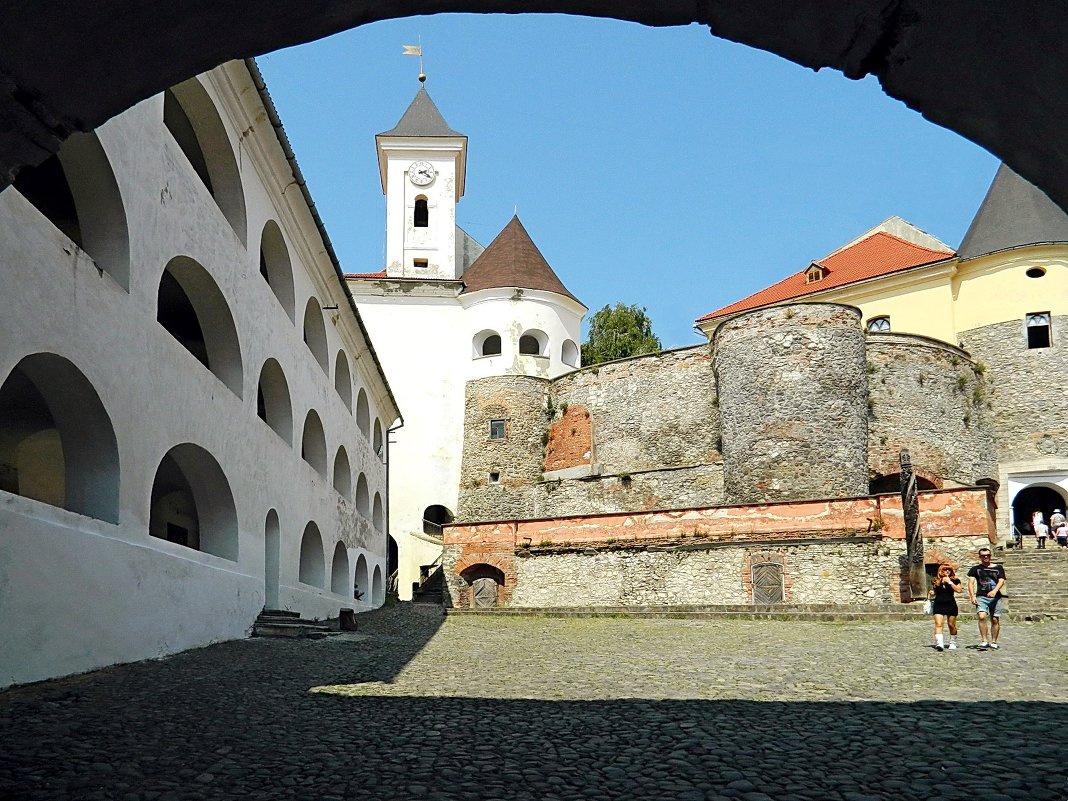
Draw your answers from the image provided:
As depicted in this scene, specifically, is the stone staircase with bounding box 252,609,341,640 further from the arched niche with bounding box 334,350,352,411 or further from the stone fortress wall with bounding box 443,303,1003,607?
the arched niche with bounding box 334,350,352,411

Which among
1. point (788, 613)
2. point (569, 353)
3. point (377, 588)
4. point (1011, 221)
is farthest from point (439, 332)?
point (788, 613)

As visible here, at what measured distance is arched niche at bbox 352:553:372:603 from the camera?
26.1 m

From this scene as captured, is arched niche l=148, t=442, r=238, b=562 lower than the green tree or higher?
lower

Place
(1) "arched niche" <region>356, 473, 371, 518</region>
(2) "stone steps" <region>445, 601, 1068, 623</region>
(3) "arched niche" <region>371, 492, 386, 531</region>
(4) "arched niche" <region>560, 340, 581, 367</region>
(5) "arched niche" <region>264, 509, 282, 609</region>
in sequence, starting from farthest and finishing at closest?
(4) "arched niche" <region>560, 340, 581, 367</region>, (3) "arched niche" <region>371, 492, 386, 531</region>, (1) "arched niche" <region>356, 473, 371, 518</region>, (2) "stone steps" <region>445, 601, 1068, 623</region>, (5) "arched niche" <region>264, 509, 282, 609</region>

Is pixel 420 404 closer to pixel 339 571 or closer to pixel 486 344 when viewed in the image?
pixel 486 344

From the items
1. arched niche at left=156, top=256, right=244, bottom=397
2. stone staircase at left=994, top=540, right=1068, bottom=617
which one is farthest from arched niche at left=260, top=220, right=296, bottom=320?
stone staircase at left=994, top=540, right=1068, bottom=617

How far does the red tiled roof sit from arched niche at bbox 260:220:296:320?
69.4 ft

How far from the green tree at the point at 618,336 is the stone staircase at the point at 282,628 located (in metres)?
34.1

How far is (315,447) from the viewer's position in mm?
20859

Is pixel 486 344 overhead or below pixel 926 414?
overhead

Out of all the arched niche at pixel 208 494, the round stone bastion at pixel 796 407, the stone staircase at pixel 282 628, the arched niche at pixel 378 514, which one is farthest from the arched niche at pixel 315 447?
the round stone bastion at pixel 796 407

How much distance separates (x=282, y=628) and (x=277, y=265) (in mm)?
A: 6517

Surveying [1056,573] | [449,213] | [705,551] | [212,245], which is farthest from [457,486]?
[212,245]

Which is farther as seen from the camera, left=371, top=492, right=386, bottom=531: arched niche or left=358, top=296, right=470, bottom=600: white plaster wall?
left=358, top=296, right=470, bottom=600: white plaster wall
